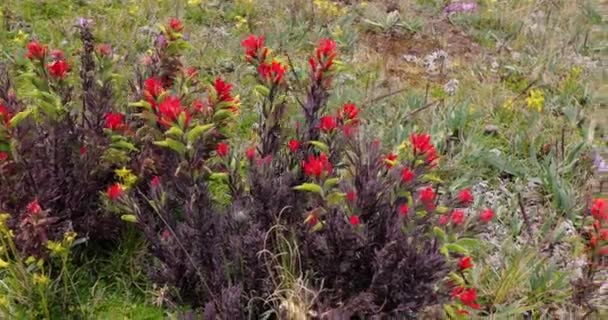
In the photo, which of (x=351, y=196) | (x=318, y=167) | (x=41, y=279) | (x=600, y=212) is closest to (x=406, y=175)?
(x=351, y=196)

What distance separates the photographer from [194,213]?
8.59ft

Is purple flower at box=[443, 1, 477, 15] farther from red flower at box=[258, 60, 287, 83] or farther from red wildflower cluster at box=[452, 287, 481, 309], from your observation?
red wildflower cluster at box=[452, 287, 481, 309]

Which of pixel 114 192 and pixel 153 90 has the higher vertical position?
pixel 153 90

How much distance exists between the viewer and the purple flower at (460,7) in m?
6.43

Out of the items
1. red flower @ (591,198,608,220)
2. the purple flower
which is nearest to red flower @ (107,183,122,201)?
red flower @ (591,198,608,220)

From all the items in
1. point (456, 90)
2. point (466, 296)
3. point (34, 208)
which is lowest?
→ point (456, 90)

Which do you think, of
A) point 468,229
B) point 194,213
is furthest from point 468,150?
point 194,213

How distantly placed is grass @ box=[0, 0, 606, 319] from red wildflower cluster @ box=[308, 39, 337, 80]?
76 centimetres

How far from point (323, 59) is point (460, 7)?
161 inches

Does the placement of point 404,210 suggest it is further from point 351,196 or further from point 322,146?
point 322,146

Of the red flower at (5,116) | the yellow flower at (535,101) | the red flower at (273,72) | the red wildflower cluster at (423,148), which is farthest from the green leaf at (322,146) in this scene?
the yellow flower at (535,101)

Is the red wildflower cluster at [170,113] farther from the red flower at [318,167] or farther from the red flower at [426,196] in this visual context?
the red flower at [426,196]

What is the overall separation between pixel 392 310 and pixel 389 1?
4700 mm

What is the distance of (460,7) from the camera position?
21.1ft
